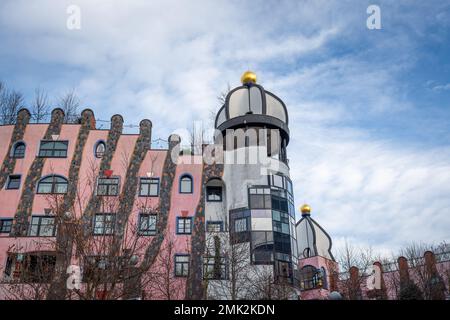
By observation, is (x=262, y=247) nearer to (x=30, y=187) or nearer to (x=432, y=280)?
(x=432, y=280)

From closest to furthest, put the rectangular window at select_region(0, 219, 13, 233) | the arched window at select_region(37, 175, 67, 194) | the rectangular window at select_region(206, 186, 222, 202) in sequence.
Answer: the rectangular window at select_region(0, 219, 13, 233) < the arched window at select_region(37, 175, 67, 194) < the rectangular window at select_region(206, 186, 222, 202)

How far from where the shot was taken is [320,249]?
30.3 metres

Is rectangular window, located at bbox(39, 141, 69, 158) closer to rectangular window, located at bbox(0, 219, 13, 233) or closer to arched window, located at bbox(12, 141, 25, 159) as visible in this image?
arched window, located at bbox(12, 141, 25, 159)

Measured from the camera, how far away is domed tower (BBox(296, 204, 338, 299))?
91.9 feet

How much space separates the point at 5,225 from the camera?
2156cm

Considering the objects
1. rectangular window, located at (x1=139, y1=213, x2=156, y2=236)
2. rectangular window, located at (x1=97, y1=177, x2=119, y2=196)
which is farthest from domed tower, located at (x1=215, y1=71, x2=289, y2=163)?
rectangular window, located at (x1=97, y1=177, x2=119, y2=196)

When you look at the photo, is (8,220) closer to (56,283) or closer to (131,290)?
(56,283)

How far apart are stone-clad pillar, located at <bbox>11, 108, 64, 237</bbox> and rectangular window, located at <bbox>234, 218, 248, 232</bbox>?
10.3 m

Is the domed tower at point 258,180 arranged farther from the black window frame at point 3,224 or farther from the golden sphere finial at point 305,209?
the black window frame at point 3,224

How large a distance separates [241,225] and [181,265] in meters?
3.60

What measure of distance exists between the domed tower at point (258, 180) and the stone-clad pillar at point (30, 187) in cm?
895

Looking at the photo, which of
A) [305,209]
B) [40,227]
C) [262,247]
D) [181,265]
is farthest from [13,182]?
[305,209]
